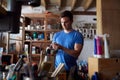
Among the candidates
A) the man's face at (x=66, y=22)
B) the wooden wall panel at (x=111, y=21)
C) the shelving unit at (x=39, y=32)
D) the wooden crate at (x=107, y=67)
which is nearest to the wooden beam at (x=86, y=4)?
the shelving unit at (x=39, y=32)

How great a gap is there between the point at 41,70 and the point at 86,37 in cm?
478

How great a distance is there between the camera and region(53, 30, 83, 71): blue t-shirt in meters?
1.76

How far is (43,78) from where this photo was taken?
1.02m

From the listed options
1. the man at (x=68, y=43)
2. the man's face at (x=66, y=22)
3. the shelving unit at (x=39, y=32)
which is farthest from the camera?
the shelving unit at (x=39, y=32)

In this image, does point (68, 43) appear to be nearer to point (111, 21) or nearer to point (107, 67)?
point (107, 67)

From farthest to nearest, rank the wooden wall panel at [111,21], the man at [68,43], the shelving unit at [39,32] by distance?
the shelving unit at [39,32], the wooden wall panel at [111,21], the man at [68,43]

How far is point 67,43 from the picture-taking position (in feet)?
6.16

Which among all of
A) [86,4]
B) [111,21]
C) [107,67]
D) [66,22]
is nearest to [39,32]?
[86,4]

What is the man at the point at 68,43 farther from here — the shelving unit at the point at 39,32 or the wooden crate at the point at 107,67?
the shelving unit at the point at 39,32

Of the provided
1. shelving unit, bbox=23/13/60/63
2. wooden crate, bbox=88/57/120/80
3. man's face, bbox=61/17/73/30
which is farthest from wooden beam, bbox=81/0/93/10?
wooden crate, bbox=88/57/120/80

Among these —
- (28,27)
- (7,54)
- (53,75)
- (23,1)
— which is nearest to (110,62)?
(53,75)

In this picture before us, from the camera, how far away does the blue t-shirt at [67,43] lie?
1.76m

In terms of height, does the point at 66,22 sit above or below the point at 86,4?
below

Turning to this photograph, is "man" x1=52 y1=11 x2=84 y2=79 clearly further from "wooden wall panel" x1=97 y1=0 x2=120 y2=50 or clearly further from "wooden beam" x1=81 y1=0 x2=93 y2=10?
"wooden beam" x1=81 y1=0 x2=93 y2=10
